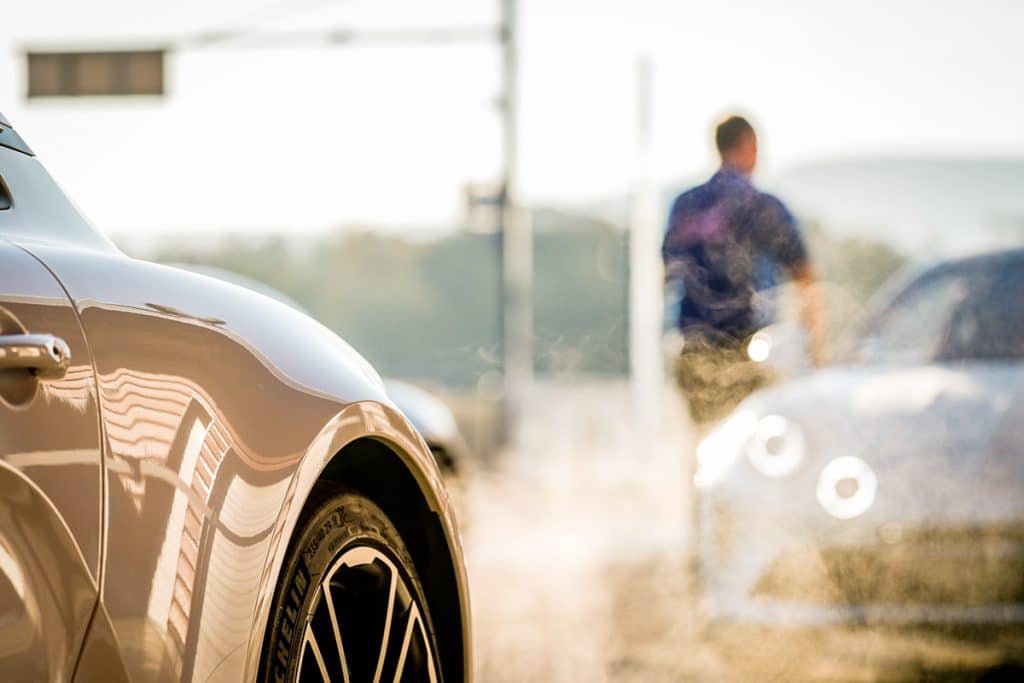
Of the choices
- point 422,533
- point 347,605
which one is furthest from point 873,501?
point 347,605

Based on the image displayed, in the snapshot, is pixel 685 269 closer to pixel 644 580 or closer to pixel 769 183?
pixel 769 183

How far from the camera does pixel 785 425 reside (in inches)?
227

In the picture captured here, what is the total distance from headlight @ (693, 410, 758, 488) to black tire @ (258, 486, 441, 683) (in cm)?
295

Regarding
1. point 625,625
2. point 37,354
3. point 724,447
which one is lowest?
point 625,625

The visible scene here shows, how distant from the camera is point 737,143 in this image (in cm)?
716

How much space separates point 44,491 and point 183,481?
0.93 feet

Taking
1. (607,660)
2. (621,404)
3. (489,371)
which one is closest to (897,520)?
(607,660)

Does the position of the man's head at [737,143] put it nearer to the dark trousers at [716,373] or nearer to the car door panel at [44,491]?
the dark trousers at [716,373]

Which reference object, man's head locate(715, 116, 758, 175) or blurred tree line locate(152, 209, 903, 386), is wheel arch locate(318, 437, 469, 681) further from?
blurred tree line locate(152, 209, 903, 386)

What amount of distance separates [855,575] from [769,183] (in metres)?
2.26

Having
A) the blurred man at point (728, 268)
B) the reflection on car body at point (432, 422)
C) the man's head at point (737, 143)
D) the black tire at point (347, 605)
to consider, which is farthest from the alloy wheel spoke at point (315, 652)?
the man's head at point (737, 143)

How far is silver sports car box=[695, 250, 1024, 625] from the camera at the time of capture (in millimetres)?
5391

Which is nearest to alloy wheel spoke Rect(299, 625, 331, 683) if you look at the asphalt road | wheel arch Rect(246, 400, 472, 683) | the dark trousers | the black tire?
the black tire

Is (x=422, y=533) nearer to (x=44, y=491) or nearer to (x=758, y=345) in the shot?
(x=44, y=491)
